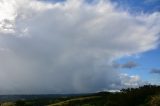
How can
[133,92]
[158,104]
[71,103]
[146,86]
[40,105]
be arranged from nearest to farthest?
[158,104], [133,92], [146,86], [71,103], [40,105]

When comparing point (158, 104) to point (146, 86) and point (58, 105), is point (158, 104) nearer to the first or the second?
point (146, 86)

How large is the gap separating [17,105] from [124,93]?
35.5 m

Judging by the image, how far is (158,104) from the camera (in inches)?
2474

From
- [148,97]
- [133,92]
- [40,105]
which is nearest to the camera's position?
[148,97]

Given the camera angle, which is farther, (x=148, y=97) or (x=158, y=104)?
(x=148, y=97)

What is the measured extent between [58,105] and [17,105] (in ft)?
40.5

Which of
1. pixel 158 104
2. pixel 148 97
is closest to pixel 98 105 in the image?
pixel 148 97

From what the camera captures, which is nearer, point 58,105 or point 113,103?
point 113,103

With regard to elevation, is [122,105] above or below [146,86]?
below

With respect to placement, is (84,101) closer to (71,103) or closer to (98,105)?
(71,103)

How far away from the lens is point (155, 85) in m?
85.3

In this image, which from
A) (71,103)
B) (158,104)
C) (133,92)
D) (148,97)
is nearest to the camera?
(158,104)

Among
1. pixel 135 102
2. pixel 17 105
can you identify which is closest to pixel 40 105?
pixel 17 105

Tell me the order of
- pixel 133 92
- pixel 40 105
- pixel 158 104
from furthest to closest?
pixel 40 105 → pixel 133 92 → pixel 158 104
